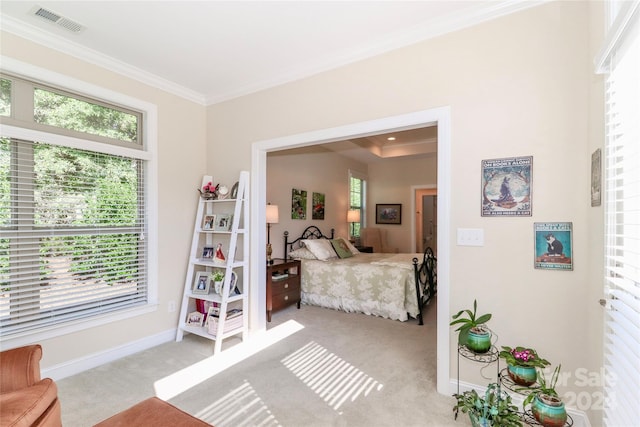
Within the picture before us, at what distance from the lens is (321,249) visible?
477 centimetres

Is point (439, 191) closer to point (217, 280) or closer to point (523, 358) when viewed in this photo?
point (523, 358)

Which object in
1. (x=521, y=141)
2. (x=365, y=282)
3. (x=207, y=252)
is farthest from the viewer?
(x=365, y=282)

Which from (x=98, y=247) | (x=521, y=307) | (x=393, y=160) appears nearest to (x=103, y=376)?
(x=98, y=247)

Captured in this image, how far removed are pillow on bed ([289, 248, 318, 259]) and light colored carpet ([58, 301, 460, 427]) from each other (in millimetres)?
1535

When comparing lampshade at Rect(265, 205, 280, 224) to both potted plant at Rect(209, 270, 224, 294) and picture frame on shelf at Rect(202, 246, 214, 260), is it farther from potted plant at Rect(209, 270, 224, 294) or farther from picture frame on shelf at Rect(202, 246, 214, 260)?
potted plant at Rect(209, 270, 224, 294)

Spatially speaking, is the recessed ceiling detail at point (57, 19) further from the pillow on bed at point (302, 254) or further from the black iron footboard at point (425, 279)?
the black iron footboard at point (425, 279)

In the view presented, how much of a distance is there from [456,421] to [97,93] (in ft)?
12.3

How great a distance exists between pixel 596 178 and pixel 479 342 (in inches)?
44.4

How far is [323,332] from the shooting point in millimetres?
3451

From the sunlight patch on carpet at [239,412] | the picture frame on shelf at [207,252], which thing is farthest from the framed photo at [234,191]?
the sunlight patch on carpet at [239,412]

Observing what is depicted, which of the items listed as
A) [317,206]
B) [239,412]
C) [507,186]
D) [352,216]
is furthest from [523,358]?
[352,216]

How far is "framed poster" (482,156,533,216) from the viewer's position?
1.97m

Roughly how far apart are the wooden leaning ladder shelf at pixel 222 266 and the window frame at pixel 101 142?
380 mm

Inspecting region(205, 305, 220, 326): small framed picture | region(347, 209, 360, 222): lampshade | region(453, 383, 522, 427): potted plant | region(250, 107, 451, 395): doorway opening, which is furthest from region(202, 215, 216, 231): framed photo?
region(347, 209, 360, 222): lampshade
